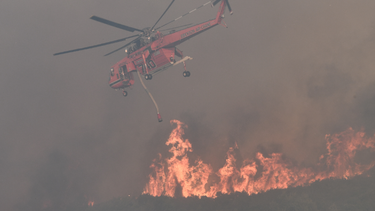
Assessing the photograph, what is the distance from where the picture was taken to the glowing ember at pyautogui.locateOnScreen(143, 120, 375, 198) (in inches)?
1762

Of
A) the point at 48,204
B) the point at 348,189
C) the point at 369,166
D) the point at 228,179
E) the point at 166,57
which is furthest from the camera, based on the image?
the point at 48,204

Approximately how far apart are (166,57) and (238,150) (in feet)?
103

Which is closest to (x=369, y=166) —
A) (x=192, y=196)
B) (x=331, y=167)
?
(x=331, y=167)

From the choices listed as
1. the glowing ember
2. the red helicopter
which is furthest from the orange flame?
the red helicopter

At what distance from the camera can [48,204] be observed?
66.0 meters

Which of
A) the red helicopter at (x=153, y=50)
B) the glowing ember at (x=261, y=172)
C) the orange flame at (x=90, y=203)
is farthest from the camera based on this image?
the orange flame at (x=90, y=203)

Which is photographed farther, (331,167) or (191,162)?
(191,162)

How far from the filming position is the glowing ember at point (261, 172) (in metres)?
44.8

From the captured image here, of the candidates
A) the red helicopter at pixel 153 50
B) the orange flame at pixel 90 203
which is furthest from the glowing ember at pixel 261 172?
the orange flame at pixel 90 203

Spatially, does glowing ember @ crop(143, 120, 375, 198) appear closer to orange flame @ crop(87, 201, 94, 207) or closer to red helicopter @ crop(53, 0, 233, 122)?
red helicopter @ crop(53, 0, 233, 122)

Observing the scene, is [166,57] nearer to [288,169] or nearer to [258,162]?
[258,162]

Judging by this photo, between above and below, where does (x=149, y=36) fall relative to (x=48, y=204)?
above

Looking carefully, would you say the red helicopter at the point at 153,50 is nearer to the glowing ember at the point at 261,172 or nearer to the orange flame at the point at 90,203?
the glowing ember at the point at 261,172

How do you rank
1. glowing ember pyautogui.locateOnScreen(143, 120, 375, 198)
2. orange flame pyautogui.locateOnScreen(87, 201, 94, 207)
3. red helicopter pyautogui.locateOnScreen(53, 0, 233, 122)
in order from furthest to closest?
orange flame pyautogui.locateOnScreen(87, 201, 94, 207)
glowing ember pyautogui.locateOnScreen(143, 120, 375, 198)
red helicopter pyautogui.locateOnScreen(53, 0, 233, 122)
